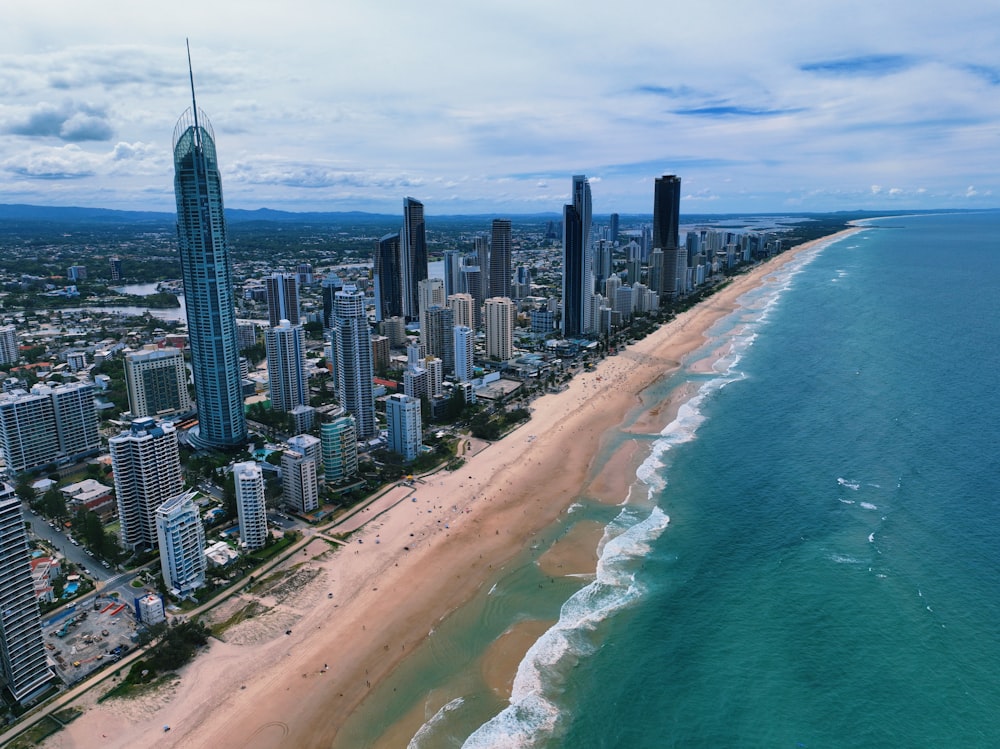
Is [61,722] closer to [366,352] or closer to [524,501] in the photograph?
[524,501]

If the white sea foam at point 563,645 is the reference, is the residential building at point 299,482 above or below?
above

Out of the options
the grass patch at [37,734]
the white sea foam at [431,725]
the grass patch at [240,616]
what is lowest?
the white sea foam at [431,725]

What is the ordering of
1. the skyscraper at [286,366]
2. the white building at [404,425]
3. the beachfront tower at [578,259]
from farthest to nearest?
the beachfront tower at [578,259]
the skyscraper at [286,366]
the white building at [404,425]

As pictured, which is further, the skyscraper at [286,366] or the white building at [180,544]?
the skyscraper at [286,366]

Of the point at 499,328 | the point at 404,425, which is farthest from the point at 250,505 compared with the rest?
the point at 499,328

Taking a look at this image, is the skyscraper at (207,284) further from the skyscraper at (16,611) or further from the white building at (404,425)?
the skyscraper at (16,611)

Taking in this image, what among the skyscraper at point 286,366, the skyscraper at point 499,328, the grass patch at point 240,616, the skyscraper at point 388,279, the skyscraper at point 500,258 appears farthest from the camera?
the skyscraper at point 500,258

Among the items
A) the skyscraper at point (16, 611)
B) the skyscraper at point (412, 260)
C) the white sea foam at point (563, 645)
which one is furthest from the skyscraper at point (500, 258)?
the skyscraper at point (16, 611)
